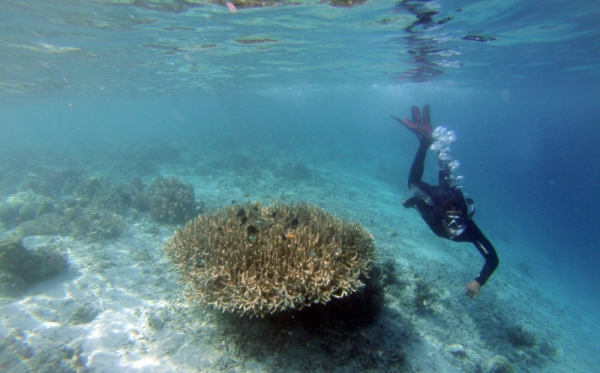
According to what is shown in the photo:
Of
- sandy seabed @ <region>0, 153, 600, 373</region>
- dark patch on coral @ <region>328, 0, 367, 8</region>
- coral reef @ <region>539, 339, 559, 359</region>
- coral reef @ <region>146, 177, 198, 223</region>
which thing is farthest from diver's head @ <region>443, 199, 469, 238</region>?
coral reef @ <region>146, 177, 198, 223</region>

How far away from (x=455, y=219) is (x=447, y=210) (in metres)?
0.34

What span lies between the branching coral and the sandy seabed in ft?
2.97

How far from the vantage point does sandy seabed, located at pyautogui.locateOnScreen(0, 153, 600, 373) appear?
4797 mm

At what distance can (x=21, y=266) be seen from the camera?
7664 millimetres

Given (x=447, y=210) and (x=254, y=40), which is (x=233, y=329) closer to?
(x=447, y=210)

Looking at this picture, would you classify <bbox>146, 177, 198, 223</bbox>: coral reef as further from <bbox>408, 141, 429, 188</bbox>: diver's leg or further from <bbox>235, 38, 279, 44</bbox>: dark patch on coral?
<bbox>235, 38, 279, 44</bbox>: dark patch on coral

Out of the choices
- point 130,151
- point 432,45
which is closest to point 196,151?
point 130,151

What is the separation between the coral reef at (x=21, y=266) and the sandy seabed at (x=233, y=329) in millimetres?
371

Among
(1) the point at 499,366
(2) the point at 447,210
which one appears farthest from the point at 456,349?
(2) the point at 447,210

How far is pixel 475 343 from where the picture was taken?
7316mm

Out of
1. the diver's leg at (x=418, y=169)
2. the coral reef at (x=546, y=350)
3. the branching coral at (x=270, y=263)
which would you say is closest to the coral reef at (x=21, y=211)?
the branching coral at (x=270, y=263)

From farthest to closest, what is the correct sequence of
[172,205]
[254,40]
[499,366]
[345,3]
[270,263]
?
[254,40] → [172,205] → [345,3] → [499,366] → [270,263]

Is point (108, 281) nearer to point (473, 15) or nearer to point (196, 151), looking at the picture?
point (473, 15)

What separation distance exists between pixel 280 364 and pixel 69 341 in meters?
4.85
